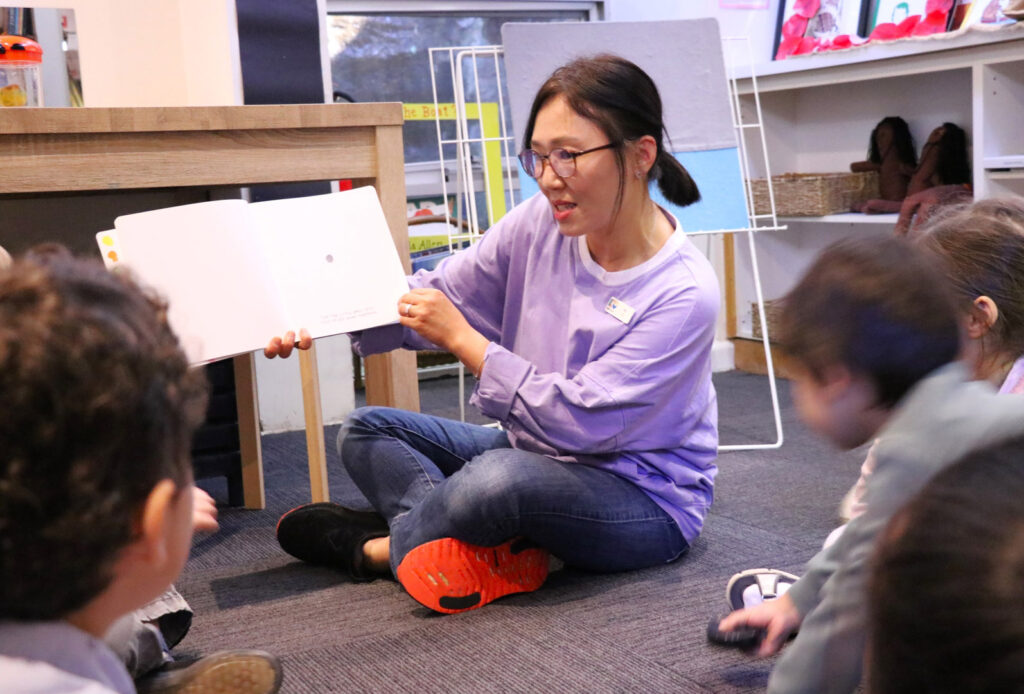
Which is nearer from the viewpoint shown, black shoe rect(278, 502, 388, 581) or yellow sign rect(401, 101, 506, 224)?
black shoe rect(278, 502, 388, 581)

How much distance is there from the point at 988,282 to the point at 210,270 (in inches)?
41.3

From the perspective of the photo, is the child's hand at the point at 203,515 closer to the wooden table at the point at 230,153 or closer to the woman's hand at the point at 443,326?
the woman's hand at the point at 443,326

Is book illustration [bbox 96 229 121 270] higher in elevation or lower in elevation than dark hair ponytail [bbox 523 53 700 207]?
lower

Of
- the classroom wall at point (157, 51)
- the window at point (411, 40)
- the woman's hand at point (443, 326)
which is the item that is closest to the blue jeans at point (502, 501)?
the woman's hand at point (443, 326)

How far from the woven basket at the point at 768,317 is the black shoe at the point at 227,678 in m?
2.41

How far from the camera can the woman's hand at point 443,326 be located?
1567mm

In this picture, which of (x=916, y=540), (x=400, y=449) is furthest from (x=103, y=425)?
(x=400, y=449)

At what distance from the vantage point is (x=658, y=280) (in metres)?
1.63

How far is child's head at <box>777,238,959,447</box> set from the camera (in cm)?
96

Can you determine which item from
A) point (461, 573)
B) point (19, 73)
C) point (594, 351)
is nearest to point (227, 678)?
point (461, 573)

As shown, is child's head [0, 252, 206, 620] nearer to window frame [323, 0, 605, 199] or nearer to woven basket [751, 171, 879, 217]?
woven basket [751, 171, 879, 217]

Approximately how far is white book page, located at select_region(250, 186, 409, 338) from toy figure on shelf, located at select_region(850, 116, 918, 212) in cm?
191

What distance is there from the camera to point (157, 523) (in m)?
0.60

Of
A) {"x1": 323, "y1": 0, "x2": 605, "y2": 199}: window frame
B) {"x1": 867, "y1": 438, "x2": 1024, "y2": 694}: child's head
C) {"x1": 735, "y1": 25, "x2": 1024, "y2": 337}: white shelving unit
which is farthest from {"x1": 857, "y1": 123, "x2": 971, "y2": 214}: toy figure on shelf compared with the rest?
{"x1": 867, "y1": 438, "x2": 1024, "y2": 694}: child's head
